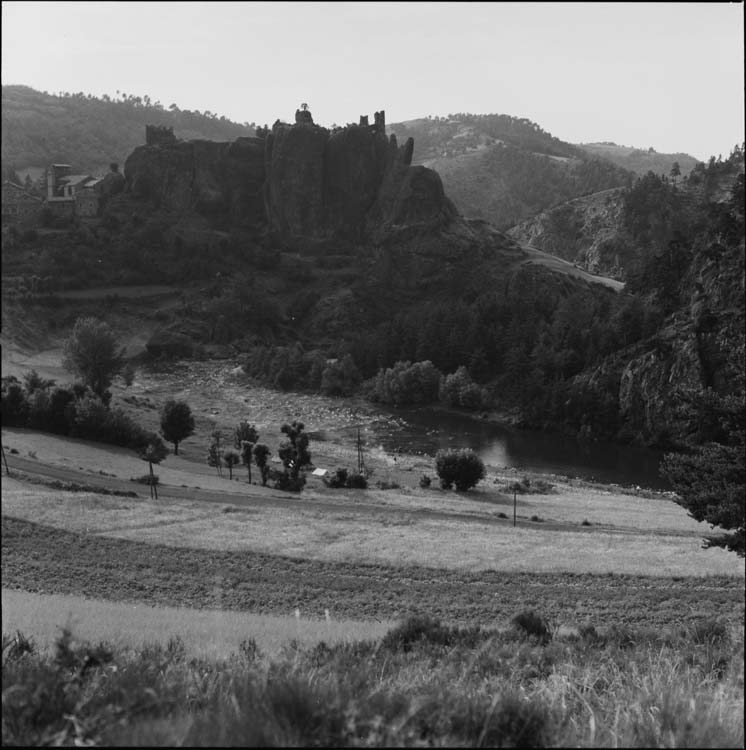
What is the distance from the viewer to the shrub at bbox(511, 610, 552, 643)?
27.7 feet

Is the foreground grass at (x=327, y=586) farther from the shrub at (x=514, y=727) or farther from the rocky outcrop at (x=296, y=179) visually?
the rocky outcrop at (x=296, y=179)

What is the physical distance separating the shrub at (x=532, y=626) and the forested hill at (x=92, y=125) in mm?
146754

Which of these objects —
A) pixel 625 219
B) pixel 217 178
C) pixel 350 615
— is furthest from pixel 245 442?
pixel 625 219

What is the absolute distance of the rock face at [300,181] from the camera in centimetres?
9638

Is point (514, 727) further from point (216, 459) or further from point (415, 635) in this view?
point (216, 459)

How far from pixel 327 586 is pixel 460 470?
20.8m

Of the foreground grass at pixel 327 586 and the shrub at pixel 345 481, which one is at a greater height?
the foreground grass at pixel 327 586

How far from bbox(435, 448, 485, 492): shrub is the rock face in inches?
2573

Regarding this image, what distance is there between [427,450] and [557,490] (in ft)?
37.5

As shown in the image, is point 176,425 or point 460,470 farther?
point 460,470

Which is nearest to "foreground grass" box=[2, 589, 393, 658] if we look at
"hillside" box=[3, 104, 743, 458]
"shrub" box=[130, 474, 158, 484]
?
"shrub" box=[130, 474, 158, 484]

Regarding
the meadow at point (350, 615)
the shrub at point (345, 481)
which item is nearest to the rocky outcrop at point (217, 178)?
the meadow at point (350, 615)

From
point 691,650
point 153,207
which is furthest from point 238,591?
point 153,207

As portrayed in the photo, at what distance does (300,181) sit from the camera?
3878 inches
